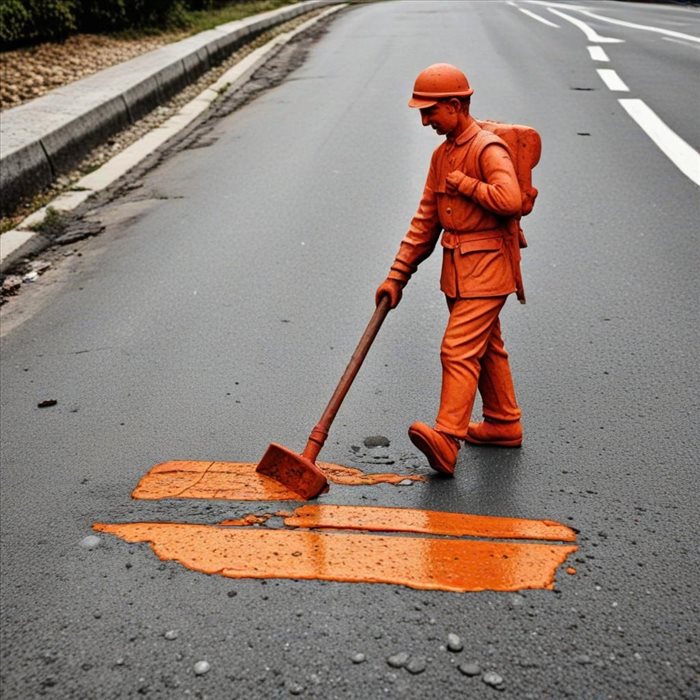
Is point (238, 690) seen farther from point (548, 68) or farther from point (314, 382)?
point (548, 68)

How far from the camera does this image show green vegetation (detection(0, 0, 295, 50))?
40.3 feet

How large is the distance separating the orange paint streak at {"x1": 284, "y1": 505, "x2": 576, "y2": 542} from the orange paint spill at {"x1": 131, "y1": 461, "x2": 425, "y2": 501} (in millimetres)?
166

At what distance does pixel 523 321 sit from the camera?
4973 millimetres

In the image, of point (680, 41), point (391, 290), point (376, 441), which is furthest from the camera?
point (680, 41)

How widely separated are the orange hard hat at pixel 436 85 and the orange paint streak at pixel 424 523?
54.0 inches

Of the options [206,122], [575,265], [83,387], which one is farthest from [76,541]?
[206,122]

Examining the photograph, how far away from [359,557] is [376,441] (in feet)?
2.89

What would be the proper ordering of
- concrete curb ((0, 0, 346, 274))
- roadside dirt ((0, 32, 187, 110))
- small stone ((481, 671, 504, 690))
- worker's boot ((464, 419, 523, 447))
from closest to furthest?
small stone ((481, 671, 504, 690)), worker's boot ((464, 419, 523, 447)), concrete curb ((0, 0, 346, 274)), roadside dirt ((0, 32, 187, 110))

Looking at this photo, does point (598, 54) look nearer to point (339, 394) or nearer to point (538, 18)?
point (538, 18)

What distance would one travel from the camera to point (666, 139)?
8609 millimetres

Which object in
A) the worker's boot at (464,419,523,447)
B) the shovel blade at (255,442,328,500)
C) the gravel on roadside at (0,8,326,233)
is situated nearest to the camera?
the shovel blade at (255,442,328,500)

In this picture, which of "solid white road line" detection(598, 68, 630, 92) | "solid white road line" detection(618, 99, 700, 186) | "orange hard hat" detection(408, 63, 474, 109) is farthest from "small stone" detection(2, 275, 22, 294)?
"solid white road line" detection(598, 68, 630, 92)

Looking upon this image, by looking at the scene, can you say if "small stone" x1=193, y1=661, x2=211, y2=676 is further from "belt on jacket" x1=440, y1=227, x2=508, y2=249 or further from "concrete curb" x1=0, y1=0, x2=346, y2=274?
"concrete curb" x1=0, y1=0, x2=346, y2=274

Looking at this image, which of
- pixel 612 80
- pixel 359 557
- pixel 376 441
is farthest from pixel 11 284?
pixel 612 80
